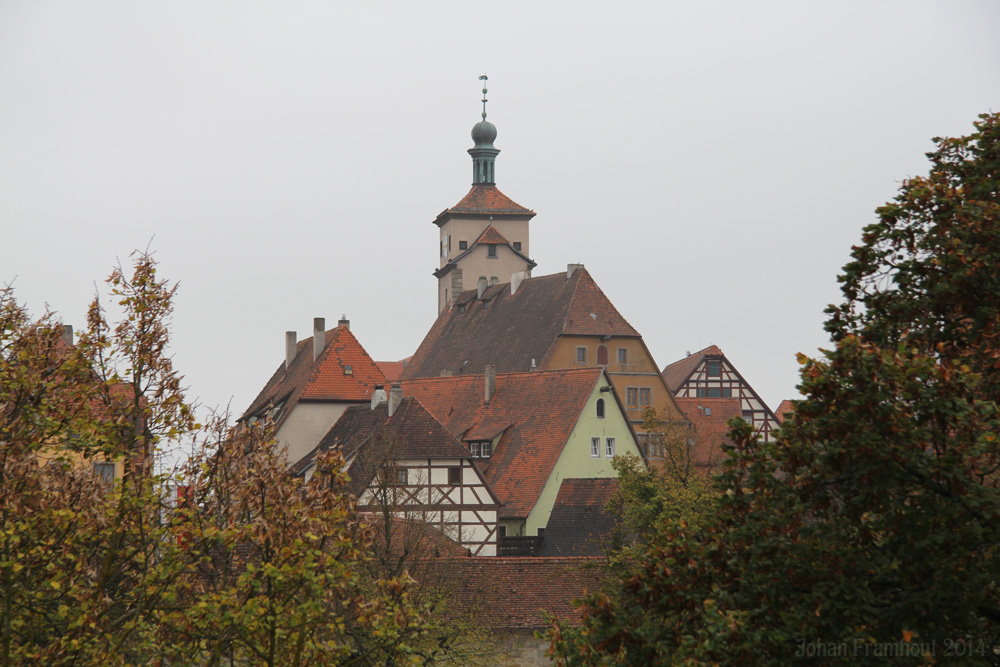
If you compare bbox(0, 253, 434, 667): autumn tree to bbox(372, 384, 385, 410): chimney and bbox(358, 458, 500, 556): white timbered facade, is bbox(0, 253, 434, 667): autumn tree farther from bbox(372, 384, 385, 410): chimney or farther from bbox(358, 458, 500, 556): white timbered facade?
bbox(372, 384, 385, 410): chimney

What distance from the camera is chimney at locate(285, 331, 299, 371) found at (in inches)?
2569

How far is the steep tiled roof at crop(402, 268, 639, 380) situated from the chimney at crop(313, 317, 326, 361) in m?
11.3

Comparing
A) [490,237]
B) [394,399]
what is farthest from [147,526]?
[490,237]

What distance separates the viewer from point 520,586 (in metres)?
32.4

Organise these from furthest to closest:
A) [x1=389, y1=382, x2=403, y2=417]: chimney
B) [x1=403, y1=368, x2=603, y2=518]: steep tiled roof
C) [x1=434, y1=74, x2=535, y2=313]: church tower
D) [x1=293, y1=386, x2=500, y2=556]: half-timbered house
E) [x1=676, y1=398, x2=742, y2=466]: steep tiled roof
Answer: [x1=434, y1=74, x2=535, y2=313]: church tower < [x1=676, y1=398, x2=742, y2=466]: steep tiled roof < [x1=403, y1=368, x2=603, y2=518]: steep tiled roof < [x1=389, y1=382, x2=403, y2=417]: chimney < [x1=293, y1=386, x2=500, y2=556]: half-timbered house

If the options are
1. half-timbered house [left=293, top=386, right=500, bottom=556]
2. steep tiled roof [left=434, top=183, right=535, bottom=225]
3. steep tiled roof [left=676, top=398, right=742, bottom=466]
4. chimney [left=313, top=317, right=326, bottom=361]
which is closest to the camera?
half-timbered house [left=293, top=386, right=500, bottom=556]

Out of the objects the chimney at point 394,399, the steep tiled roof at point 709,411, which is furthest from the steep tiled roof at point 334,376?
the steep tiled roof at point 709,411

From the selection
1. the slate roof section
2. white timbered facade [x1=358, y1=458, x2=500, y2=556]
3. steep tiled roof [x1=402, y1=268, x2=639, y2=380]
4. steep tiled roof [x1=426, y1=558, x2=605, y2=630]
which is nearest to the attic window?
the slate roof section

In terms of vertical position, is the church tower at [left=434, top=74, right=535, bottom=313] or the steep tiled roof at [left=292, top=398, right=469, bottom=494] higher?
the church tower at [left=434, top=74, right=535, bottom=313]

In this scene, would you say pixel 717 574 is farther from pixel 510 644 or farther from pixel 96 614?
pixel 510 644

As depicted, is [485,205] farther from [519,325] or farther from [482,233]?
[519,325]

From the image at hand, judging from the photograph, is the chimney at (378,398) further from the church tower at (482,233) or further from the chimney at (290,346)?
the church tower at (482,233)

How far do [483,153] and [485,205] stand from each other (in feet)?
16.9

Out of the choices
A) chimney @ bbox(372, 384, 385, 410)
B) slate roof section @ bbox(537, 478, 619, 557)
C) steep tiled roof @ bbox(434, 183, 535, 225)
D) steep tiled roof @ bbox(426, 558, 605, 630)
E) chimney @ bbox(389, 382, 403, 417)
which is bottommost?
steep tiled roof @ bbox(426, 558, 605, 630)
